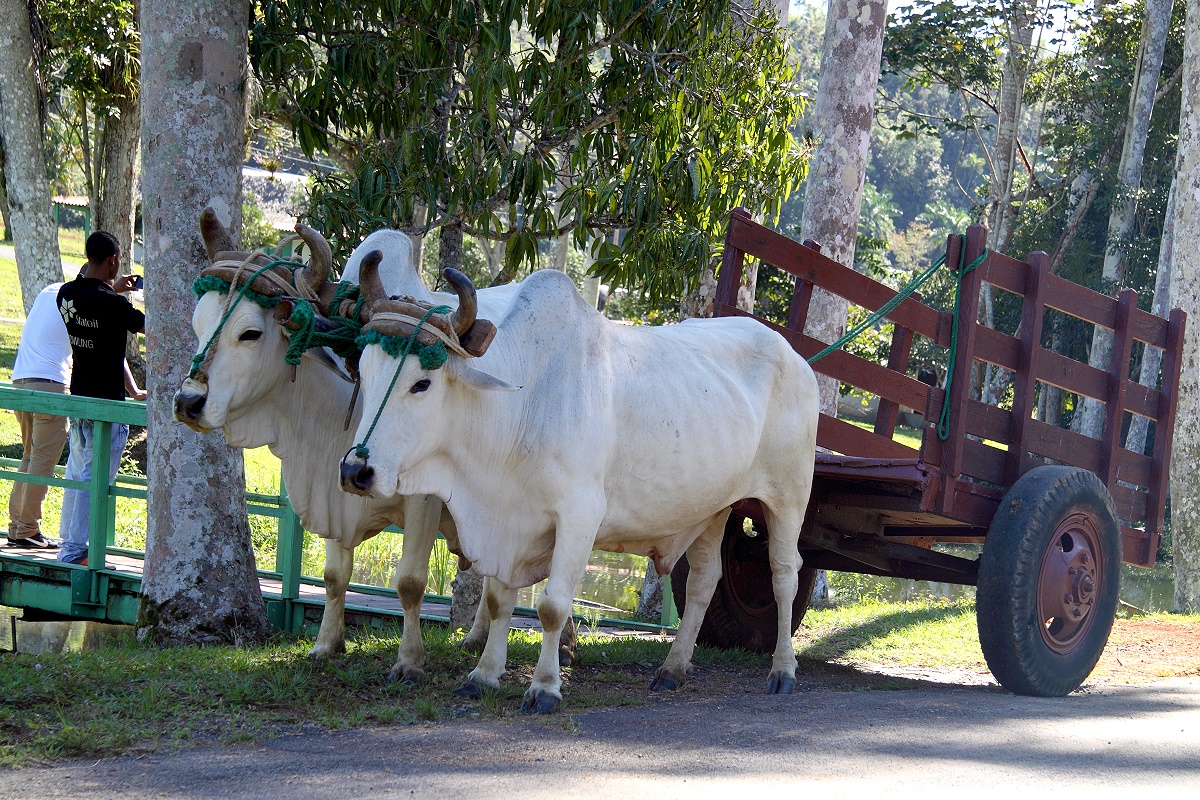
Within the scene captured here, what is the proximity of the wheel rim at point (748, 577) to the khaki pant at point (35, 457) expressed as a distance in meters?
4.37

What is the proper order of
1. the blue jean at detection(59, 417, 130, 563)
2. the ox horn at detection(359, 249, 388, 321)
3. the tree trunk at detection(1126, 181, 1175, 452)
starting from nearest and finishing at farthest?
the ox horn at detection(359, 249, 388, 321), the blue jean at detection(59, 417, 130, 563), the tree trunk at detection(1126, 181, 1175, 452)

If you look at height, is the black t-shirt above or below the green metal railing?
above

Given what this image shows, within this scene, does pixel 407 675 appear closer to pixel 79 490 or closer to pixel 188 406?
pixel 188 406

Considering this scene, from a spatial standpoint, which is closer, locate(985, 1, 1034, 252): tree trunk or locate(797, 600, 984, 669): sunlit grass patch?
locate(797, 600, 984, 669): sunlit grass patch

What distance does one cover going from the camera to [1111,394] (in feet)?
22.0

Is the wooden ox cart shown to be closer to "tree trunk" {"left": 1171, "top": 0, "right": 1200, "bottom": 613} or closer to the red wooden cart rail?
the red wooden cart rail

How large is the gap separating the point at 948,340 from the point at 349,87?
336 cm

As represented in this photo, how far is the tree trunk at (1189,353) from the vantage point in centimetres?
1206

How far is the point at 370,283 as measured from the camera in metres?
4.89

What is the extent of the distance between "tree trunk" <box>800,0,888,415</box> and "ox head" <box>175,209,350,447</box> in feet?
16.5

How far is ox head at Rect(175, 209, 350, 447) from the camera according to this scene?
16.5 ft

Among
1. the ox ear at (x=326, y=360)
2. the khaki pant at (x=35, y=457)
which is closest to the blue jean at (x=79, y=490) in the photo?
the khaki pant at (x=35, y=457)

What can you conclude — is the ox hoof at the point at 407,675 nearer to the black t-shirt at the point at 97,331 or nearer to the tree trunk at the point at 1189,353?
the black t-shirt at the point at 97,331

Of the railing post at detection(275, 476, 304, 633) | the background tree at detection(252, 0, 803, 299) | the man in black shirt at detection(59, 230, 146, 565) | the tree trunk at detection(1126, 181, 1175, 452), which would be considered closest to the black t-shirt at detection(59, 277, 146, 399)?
the man in black shirt at detection(59, 230, 146, 565)
